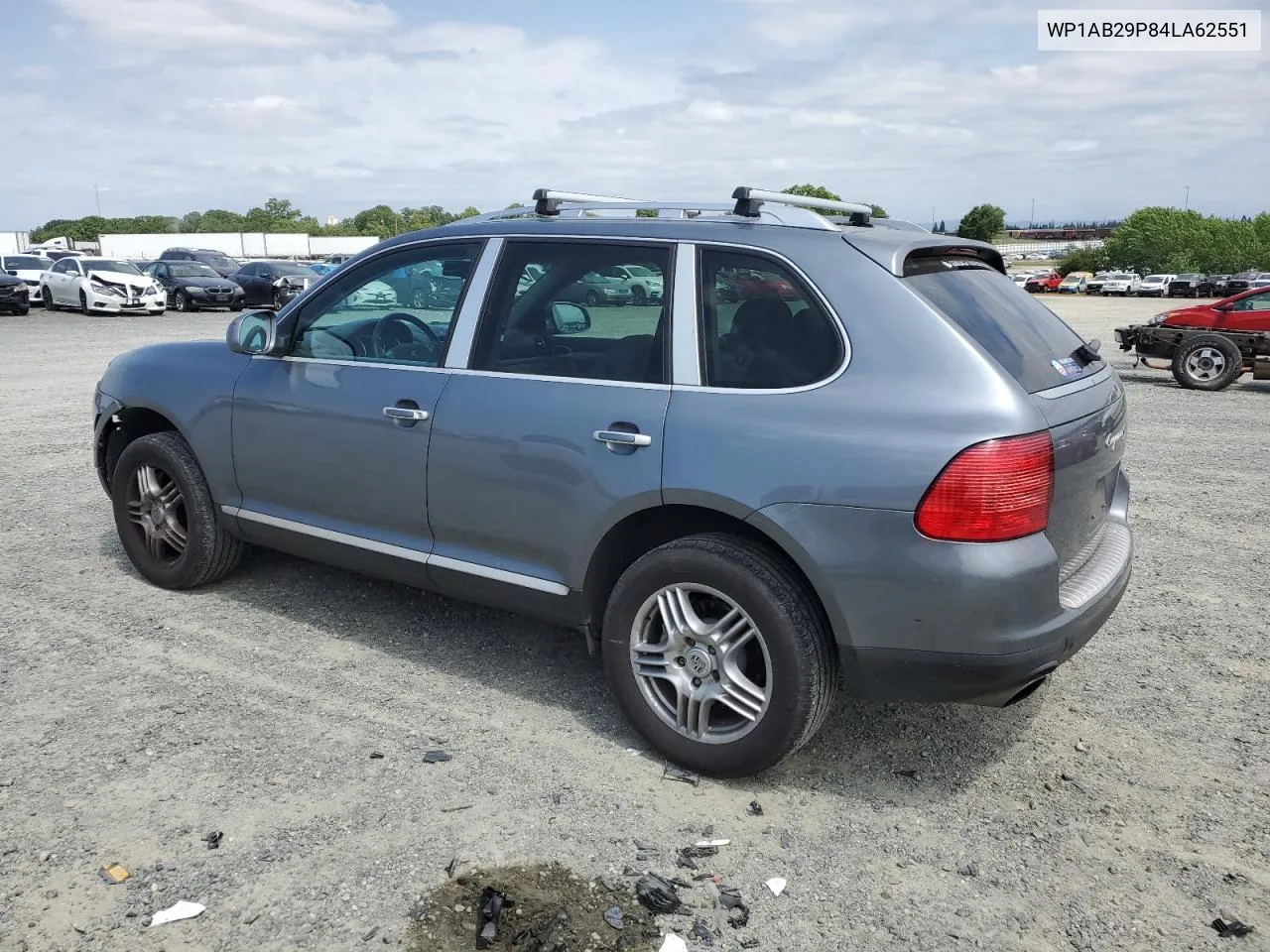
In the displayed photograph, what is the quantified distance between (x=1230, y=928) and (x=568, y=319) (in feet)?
9.22

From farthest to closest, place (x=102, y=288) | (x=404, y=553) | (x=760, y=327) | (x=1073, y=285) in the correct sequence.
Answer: (x=1073, y=285) → (x=102, y=288) → (x=404, y=553) → (x=760, y=327)

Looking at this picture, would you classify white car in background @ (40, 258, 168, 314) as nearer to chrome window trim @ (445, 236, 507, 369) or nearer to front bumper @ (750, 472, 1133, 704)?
chrome window trim @ (445, 236, 507, 369)

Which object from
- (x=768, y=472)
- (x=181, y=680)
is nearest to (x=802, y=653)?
(x=768, y=472)

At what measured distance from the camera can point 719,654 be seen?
3.50 metres

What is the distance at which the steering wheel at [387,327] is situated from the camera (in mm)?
4320

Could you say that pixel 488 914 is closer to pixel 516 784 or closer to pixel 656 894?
pixel 656 894

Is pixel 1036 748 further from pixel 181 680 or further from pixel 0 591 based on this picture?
pixel 0 591

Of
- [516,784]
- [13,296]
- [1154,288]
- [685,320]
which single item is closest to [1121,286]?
[1154,288]

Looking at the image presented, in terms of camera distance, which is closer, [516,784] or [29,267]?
[516,784]

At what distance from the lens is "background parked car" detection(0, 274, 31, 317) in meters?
26.9

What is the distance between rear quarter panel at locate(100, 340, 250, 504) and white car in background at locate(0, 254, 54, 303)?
105 ft

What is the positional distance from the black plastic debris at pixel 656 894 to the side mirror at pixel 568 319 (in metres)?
1.93

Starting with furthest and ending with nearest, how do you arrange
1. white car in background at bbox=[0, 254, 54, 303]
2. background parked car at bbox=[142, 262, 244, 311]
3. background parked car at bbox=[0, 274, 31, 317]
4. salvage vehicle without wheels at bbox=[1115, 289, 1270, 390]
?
white car in background at bbox=[0, 254, 54, 303] < background parked car at bbox=[142, 262, 244, 311] < background parked car at bbox=[0, 274, 31, 317] < salvage vehicle without wheels at bbox=[1115, 289, 1270, 390]

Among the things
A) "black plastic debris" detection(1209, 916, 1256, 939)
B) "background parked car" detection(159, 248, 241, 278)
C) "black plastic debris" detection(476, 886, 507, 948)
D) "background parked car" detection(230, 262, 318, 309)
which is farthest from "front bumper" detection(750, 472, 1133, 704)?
"background parked car" detection(159, 248, 241, 278)
